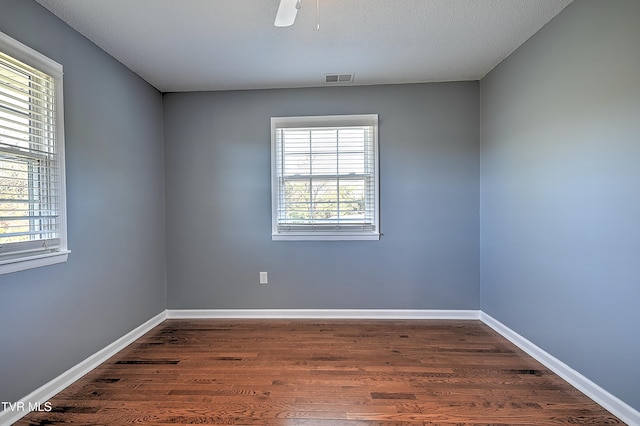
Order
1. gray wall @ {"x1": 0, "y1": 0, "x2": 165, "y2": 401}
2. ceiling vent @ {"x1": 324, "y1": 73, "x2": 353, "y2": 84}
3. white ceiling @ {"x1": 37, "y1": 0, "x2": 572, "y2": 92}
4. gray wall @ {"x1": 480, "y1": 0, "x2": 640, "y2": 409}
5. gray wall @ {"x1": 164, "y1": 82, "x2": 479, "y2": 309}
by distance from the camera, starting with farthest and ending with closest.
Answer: gray wall @ {"x1": 164, "y1": 82, "x2": 479, "y2": 309} < ceiling vent @ {"x1": 324, "y1": 73, "x2": 353, "y2": 84} < white ceiling @ {"x1": 37, "y1": 0, "x2": 572, "y2": 92} < gray wall @ {"x1": 0, "y1": 0, "x2": 165, "y2": 401} < gray wall @ {"x1": 480, "y1": 0, "x2": 640, "y2": 409}

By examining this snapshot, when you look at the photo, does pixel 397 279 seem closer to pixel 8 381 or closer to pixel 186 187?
pixel 186 187

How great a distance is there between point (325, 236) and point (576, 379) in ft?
7.11

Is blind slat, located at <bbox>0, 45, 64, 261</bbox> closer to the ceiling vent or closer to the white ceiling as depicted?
the white ceiling

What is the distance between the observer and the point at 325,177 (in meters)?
3.04

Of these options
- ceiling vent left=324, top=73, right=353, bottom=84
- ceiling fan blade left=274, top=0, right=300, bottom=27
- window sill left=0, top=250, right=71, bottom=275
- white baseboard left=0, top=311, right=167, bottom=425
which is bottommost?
white baseboard left=0, top=311, right=167, bottom=425

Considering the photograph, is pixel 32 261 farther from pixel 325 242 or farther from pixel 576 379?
pixel 576 379

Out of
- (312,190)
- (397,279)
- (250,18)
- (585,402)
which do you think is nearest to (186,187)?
(312,190)

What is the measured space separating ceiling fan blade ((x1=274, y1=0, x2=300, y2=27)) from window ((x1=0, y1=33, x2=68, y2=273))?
1.51 metres

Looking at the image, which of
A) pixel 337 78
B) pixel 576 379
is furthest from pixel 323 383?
pixel 337 78

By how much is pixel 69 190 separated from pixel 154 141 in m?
1.14

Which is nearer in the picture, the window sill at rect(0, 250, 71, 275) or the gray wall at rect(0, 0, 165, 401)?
the window sill at rect(0, 250, 71, 275)

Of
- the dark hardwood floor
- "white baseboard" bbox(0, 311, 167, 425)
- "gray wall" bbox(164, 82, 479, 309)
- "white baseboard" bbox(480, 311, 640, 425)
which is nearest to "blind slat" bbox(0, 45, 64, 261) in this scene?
"white baseboard" bbox(0, 311, 167, 425)

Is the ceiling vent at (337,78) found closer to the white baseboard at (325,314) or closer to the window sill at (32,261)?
the white baseboard at (325,314)

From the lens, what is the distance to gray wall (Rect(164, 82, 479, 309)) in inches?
119
